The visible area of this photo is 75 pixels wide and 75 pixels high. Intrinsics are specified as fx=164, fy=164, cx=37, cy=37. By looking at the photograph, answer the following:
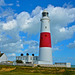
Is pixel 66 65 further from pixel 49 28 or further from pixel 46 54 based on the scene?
pixel 49 28

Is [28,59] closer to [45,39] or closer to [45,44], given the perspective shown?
[45,44]

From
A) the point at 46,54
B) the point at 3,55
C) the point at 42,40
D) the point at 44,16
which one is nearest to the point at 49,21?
the point at 44,16

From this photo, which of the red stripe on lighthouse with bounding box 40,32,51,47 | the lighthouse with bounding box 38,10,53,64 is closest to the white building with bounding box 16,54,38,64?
the lighthouse with bounding box 38,10,53,64

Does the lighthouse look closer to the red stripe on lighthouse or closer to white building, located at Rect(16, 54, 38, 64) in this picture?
the red stripe on lighthouse

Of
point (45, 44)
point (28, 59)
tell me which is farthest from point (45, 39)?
point (28, 59)

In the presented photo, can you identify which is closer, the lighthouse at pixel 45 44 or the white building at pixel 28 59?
the lighthouse at pixel 45 44

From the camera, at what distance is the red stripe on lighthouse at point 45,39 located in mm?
50256

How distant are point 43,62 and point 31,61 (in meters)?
9.96

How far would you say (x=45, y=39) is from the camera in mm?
50531

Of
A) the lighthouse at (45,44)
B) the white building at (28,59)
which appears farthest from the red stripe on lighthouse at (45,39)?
the white building at (28,59)

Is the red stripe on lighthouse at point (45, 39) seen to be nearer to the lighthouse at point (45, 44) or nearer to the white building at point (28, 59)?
the lighthouse at point (45, 44)

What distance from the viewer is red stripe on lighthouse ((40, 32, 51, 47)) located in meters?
50.3

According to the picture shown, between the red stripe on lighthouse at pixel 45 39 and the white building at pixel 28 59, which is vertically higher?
the red stripe on lighthouse at pixel 45 39

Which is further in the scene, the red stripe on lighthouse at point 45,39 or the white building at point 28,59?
the white building at point 28,59
